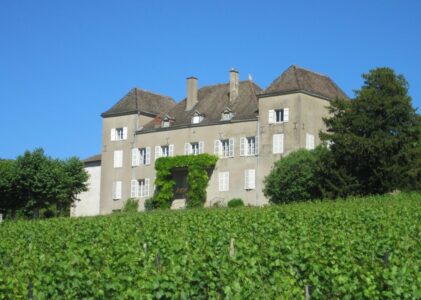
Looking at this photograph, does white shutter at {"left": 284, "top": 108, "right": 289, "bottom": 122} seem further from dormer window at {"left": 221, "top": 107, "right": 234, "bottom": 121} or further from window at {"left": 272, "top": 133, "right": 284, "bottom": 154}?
dormer window at {"left": 221, "top": 107, "right": 234, "bottom": 121}

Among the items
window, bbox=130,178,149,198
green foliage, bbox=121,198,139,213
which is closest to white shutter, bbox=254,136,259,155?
window, bbox=130,178,149,198

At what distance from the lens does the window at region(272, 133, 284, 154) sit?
53594mm

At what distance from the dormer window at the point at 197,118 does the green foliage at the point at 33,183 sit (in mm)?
9945

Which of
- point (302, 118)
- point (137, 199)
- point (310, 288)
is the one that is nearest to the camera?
point (310, 288)

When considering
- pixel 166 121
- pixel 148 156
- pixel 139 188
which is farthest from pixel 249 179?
pixel 139 188

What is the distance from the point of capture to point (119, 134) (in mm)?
64125

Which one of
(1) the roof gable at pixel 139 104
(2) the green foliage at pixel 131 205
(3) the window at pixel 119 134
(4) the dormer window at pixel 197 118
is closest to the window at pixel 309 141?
(4) the dormer window at pixel 197 118

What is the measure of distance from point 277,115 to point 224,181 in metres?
6.25

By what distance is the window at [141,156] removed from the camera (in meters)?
61.6

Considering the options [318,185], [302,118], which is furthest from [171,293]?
[302,118]

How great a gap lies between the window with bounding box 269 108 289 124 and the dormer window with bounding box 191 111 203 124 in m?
7.05

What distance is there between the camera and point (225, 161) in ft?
187

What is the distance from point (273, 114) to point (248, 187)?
539cm

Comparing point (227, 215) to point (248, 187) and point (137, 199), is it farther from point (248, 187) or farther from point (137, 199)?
point (137, 199)
